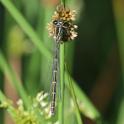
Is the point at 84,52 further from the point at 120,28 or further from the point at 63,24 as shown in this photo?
the point at 63,24

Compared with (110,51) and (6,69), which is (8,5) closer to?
(6,69)

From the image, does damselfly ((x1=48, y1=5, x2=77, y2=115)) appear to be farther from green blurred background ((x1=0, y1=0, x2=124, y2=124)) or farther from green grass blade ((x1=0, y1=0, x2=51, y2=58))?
green blurred background ((x1=0, y1=0, x2=124, y2=124))

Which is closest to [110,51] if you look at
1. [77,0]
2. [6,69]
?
[77,0]

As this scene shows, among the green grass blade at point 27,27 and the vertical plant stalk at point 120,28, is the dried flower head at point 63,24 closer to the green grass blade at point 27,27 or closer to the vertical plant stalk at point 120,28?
the green grass blade at point 27,27

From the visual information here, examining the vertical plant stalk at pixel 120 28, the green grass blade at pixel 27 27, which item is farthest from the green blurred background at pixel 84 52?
the green grass blade at pixel 27 27

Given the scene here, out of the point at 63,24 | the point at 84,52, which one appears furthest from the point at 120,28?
the point at 63,24

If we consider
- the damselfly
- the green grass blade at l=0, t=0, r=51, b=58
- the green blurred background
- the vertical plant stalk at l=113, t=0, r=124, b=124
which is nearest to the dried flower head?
the damselfly
